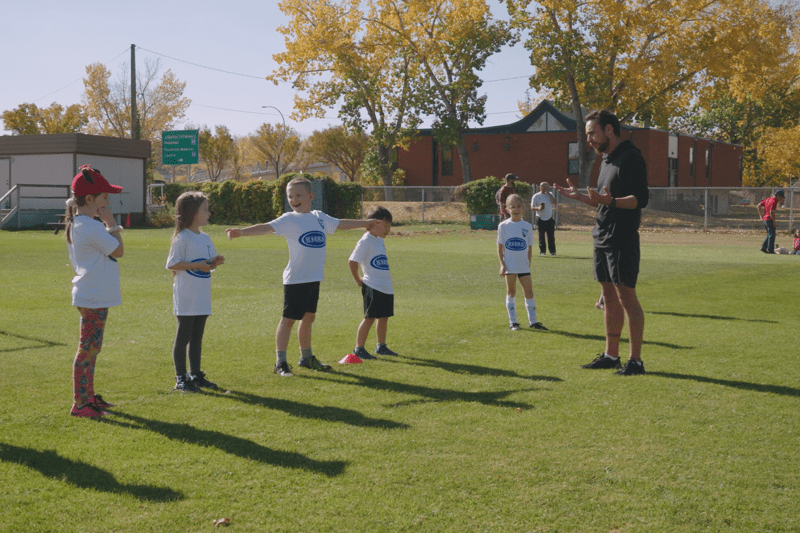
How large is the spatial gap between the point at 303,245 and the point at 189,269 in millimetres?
1078

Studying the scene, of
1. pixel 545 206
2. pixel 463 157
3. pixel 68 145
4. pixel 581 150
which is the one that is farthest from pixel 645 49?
pixel 68 145

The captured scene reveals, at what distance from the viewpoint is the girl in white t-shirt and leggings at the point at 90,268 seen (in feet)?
17.0

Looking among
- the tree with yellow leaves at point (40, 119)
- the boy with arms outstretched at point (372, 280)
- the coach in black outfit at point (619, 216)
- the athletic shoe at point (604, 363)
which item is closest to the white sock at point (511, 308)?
the boy with arms outstretched at point (372, 280)

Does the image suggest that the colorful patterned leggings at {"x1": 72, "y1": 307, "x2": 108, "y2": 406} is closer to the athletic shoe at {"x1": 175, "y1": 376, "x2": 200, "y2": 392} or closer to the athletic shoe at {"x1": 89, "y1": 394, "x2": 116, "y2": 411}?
the athletic shoe at {"x1": 89, "y1": 394, "x2": 116, "y2": 411}

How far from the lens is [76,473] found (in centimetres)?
412

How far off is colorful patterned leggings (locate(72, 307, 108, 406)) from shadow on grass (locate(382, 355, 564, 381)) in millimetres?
2759

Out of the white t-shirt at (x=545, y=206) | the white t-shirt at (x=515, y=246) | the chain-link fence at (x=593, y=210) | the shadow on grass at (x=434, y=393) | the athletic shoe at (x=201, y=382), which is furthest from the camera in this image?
the chain-link fence at (x=593, y=210)

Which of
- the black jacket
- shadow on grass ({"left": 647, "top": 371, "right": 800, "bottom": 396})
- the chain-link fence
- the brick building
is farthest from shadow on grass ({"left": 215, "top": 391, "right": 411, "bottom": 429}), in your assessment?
the brick building

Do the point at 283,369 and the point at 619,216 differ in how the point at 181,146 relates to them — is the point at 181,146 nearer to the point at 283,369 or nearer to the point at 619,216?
the point at 283,369

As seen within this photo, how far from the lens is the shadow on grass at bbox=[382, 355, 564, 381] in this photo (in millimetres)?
6508

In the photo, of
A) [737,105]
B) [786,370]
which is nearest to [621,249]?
[786,370]

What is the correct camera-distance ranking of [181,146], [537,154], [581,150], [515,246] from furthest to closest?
[181,146]
[537,154]
[581,150]
[515,246]

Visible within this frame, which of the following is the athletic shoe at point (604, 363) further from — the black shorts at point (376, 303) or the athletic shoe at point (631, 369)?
the black shorts at point (376, 303)

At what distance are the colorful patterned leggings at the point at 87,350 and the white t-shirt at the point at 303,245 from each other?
1663 millimetres
